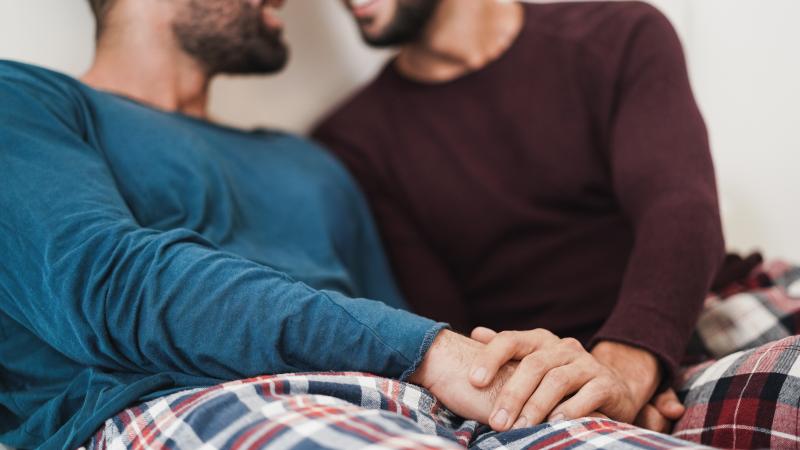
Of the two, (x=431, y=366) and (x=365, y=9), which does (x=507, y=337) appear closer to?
(x=431, y=366)

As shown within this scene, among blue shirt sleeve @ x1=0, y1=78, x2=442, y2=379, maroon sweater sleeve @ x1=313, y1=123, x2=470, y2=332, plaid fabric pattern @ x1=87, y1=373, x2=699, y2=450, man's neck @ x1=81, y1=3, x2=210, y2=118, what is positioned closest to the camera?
plaid fabric pattern @ x1=87, y1=373, x2=699, y2=450

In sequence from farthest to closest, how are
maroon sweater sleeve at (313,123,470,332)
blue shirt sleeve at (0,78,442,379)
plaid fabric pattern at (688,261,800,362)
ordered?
maroon sweater sleeve at (313,123,470,332) → plaid fabric pattern at (688,261,800,362) → blue shirt sleeve at (0,78,442,379)

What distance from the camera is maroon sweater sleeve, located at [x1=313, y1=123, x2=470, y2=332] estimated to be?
1272 mm

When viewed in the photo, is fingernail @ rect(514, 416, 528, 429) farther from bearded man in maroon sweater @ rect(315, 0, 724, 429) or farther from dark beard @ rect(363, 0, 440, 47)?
dark beard @ rect(363, 0, 440, 47)

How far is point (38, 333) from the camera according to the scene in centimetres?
80

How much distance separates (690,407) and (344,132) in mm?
819

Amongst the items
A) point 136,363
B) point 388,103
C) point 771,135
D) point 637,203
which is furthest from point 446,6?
point 136,363

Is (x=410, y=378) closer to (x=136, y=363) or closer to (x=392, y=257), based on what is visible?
(x=136, y=363)

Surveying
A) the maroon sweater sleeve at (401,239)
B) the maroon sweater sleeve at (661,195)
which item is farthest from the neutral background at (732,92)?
the maroon sweater sleeve at (661,195)

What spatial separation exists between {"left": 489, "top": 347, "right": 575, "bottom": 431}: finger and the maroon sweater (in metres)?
0.40

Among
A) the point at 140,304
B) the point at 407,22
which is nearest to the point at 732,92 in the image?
the point at 407,22

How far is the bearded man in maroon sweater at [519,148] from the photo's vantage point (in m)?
1.17

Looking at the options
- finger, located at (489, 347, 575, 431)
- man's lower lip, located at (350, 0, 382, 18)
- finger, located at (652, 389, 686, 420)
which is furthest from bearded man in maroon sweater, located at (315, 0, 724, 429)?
finger, located at (489, 347, 575, 431)

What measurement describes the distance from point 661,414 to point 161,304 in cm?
62
